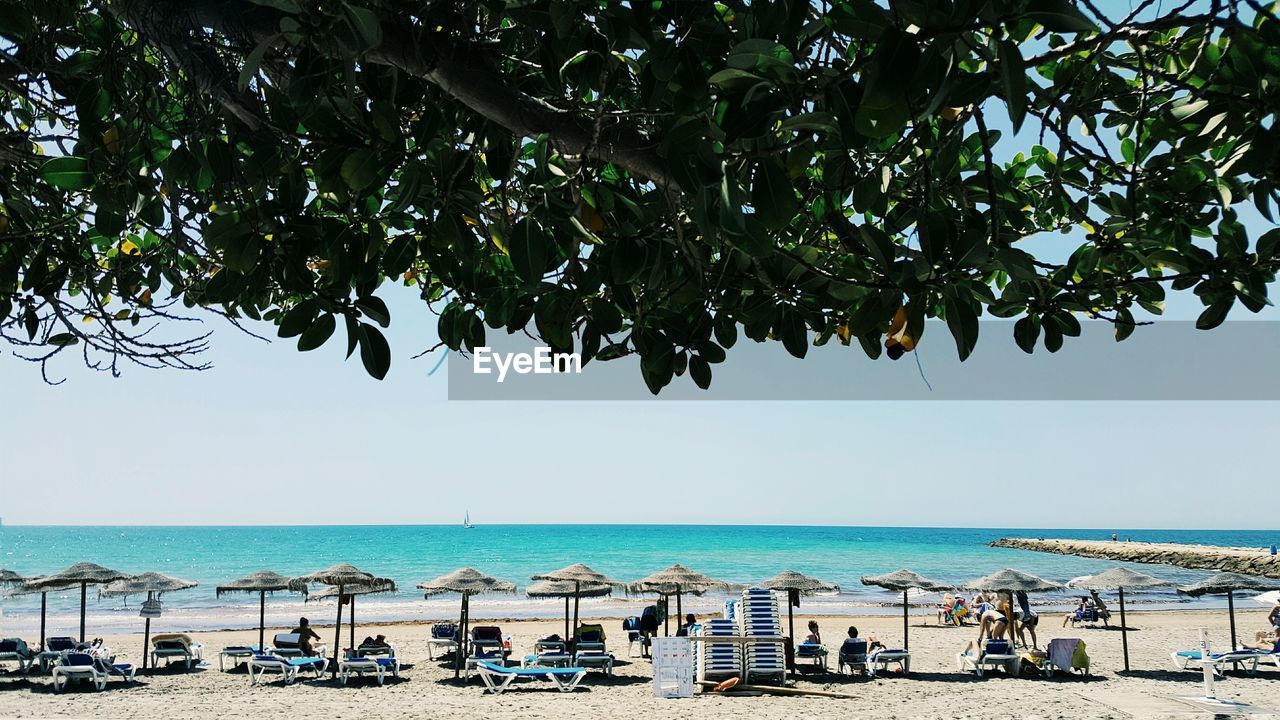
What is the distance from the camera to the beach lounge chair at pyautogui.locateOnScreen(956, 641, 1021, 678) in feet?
43.3

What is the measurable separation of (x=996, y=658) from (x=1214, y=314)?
1240 centimetres

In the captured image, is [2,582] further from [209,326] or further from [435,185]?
[435,185]

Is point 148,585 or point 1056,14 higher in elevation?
point 1056,14

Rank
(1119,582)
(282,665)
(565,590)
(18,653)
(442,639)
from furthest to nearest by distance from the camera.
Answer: (565,590), (442,639), (1119,582), (18,653), (282,665)

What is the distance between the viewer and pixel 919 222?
4.47 feet

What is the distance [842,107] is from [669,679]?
1086 cm

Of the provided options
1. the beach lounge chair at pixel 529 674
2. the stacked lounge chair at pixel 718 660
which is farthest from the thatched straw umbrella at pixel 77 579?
the stacked lounge chair at pixel 718 660

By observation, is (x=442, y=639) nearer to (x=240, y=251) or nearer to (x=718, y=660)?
(x=718, y=660)

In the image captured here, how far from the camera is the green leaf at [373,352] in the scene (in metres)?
1.67

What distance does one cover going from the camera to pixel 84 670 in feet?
38.7

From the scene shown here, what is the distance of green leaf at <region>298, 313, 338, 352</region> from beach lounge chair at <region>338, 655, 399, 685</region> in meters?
11.9

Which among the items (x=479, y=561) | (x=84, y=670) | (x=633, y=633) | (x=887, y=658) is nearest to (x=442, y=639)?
(x=633, y=633)

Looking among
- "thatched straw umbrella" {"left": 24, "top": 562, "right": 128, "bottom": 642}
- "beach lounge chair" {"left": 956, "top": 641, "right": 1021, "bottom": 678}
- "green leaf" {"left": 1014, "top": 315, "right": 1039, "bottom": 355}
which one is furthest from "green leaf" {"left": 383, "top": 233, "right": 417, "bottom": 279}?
"thatched straw umbrella" {"left": 24, "top": 562, "right": 128, "bottom": 642}

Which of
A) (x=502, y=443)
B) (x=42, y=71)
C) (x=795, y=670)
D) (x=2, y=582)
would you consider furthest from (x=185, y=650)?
(x=502, y=443)
